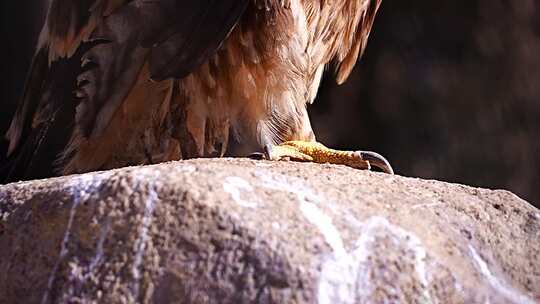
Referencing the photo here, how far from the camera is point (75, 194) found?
179cm

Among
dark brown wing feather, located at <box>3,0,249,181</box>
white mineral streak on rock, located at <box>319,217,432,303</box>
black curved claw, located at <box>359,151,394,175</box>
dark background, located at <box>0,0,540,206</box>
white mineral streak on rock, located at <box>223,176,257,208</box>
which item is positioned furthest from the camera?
dark background, located at <box>0,0,540,206</box>

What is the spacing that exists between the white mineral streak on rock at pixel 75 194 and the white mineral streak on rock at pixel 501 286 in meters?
0.71

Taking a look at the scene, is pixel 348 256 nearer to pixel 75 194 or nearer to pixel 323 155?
pixel 75 194

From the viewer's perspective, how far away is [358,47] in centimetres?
332

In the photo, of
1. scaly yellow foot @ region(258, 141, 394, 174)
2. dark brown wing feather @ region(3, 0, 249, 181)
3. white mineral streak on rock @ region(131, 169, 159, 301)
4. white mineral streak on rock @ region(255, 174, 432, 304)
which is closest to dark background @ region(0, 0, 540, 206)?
dark brown wing feather @ region(3, 0, 249, 181)

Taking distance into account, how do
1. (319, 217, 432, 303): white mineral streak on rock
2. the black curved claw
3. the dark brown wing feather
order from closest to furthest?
(319, 217, 432, 303): white mineral streak on rock → the black curved claw → the dark brown wing feather

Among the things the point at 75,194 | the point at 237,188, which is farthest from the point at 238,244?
the point at 75,194

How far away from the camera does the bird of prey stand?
263 cm

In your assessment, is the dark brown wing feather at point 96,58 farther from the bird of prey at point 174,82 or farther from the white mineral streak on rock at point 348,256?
the white mineral streak on rock at point 348,256

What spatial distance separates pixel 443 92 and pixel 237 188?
2.38 m

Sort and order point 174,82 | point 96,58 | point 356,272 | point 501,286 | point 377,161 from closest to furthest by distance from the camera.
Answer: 1. point 356,272
2. point 501,286
3. point 377,161
4. point 96,58
5. point 174,82

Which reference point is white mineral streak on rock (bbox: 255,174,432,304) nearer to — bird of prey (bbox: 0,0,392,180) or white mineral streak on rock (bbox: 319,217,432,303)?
white mineral streak on rock (bbox: 319,217,432,303)

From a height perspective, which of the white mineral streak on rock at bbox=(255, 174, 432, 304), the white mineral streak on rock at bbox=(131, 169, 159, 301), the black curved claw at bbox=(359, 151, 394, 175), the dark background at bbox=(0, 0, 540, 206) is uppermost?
the white mineral streak on rock at bbox=(255, 174, 432, 304)

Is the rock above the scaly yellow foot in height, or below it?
above
